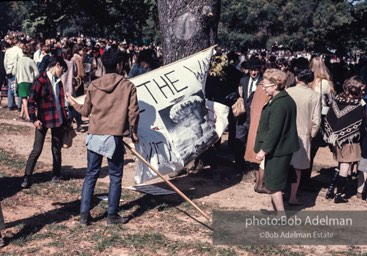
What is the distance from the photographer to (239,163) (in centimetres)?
834

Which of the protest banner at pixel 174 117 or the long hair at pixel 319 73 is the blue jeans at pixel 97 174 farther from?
the long hair at pixel 319 73

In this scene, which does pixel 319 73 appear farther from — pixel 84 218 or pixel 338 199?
pixel 84 218

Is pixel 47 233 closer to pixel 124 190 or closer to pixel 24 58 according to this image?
pixel 124 190

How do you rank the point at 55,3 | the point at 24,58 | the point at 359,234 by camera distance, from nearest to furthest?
the point at 359,234, the point at 24,58, the point at 55,3

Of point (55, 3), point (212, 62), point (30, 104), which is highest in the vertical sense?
point (55, 3)

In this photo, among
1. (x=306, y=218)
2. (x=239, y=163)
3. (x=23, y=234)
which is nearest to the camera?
(x=23, y=234)

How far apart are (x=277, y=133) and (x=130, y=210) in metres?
2.05

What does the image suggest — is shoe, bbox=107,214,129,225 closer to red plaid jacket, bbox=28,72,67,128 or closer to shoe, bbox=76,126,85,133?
red plaid jacket, bbox=28,72,67,128

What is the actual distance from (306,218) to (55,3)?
1475cm

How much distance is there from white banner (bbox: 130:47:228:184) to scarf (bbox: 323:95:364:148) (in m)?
1.45

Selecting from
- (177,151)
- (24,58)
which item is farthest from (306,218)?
(24,58)

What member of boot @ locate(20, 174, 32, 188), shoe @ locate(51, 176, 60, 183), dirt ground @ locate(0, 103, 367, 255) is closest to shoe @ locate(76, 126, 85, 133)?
dirt ground @ locate(0, 103, 367, 255)

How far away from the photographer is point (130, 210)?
6336 millimetres

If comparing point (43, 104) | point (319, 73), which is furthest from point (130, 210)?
point (319, 73)
